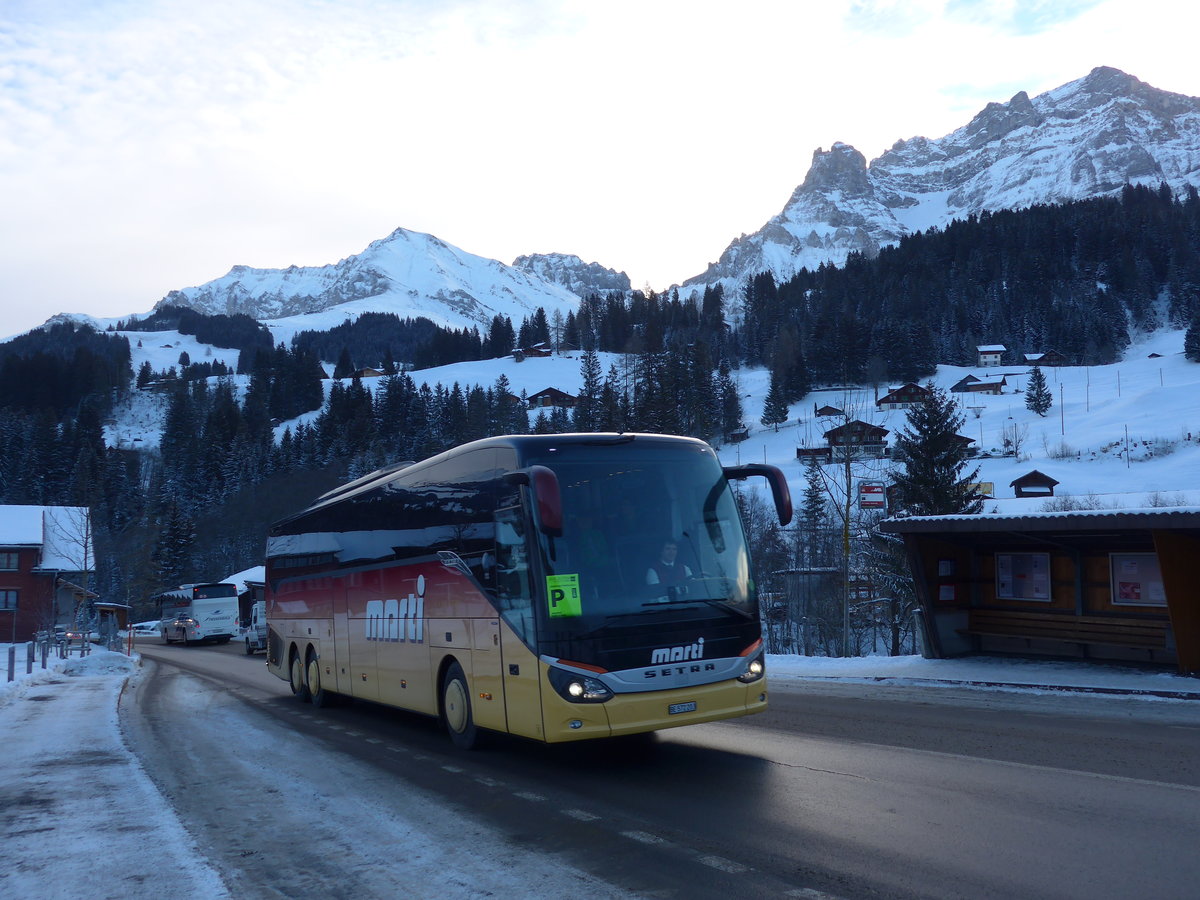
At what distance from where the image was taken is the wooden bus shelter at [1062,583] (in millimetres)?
13969

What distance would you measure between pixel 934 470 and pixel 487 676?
90.3ft

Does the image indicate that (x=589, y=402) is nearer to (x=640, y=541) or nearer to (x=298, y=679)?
(x=298, y=679)

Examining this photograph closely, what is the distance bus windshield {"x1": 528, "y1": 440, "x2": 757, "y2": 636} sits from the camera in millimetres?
8609

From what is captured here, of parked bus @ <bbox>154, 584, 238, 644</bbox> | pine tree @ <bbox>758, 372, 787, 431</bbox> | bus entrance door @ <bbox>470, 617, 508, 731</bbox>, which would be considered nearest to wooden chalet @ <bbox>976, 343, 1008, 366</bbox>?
pine tree @ <bbox>758, 372, 787, 431</bbox>

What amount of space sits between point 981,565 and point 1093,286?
168195 mm

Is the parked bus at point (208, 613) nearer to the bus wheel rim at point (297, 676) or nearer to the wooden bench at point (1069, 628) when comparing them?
the bus wheel rim at point (297, 676)

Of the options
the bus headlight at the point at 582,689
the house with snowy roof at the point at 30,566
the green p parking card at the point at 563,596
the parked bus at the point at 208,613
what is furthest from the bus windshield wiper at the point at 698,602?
the house with snowy roof at the point at 30,566

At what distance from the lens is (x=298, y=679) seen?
1773 cm

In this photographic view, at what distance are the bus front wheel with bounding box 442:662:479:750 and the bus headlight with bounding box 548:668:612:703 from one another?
220 cm

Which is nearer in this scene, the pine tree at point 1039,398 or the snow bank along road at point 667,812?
the snow bank along road at point 667,812

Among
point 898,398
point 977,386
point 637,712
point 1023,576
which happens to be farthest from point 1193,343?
point 637,712

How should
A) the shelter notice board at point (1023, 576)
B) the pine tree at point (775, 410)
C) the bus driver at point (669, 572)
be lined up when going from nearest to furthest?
1. the bus driver at point (669, 572)
2. the shelter notice board at point (1023, 576)
3. the pine tree at point (775, 410)

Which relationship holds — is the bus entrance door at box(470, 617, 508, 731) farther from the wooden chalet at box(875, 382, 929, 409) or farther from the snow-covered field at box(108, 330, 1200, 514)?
the wooden chalet at box(875, 382, 929, 409)

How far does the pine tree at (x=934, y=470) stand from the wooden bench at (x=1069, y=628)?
14.4 metres
